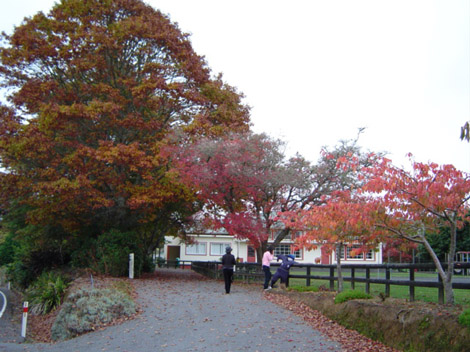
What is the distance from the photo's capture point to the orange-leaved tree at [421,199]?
28.9 ft

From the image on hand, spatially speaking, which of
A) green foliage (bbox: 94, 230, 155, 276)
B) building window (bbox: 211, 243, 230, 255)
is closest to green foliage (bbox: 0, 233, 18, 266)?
building window (bbox: 211, 243, 230, 255)

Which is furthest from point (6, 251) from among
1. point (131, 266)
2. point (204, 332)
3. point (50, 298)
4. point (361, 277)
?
point (204, 332)

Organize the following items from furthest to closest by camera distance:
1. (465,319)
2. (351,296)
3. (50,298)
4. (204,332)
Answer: (50,298)
(351,296)
(204,332)
(465,319)

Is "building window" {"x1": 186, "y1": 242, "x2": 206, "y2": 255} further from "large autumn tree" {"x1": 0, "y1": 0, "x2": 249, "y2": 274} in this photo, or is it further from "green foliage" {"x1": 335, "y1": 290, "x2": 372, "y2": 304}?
"green foliage" {"x1": 335, "y1": 290, "x2": 372, "y2": 304}

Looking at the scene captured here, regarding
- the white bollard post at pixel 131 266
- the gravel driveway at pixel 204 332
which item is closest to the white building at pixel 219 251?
the white bollard post at pixel 131 266

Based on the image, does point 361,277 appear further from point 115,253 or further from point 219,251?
point 219,251

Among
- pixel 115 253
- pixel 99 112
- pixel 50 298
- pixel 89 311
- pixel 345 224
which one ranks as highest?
pixel 99 112

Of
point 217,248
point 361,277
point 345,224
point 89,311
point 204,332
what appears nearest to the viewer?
point 345,224

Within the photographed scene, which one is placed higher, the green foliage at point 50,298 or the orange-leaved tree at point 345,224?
the orange-leaved tree at point 345,224

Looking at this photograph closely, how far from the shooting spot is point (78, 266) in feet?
77.0

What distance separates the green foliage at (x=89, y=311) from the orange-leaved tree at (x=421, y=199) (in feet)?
24.2

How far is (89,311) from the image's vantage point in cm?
1267

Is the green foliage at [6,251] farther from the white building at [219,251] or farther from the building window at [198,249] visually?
the building window at [198,249]

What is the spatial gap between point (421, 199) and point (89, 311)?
877 centimetres
